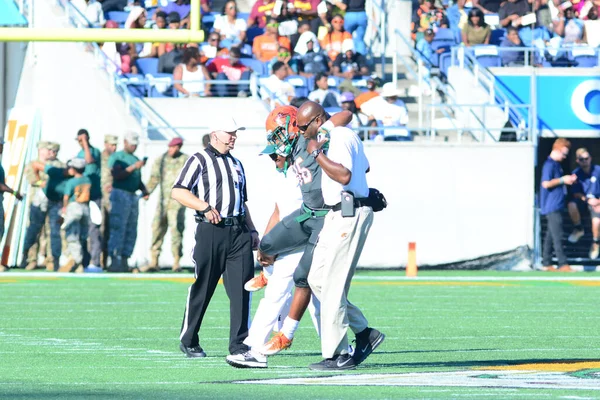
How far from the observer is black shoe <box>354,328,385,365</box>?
9734mm

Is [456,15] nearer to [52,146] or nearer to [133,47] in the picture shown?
[133,47]

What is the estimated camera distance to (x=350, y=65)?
24359 millimetres

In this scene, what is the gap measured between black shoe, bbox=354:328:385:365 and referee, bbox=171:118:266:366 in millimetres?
973

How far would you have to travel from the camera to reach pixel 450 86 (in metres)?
24.3

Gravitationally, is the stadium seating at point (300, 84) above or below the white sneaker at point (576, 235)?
above

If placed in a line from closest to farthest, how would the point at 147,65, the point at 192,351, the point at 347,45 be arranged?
the point at 192,351 < the point at 147,65 < the point at 347,45

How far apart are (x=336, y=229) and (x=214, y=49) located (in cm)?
1529

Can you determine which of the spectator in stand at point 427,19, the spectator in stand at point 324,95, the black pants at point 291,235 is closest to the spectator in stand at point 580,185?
the spectator in stand at point 324,95

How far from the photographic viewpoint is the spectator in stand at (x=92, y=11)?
79.5 feet

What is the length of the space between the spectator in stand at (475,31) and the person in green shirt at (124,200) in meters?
6.91

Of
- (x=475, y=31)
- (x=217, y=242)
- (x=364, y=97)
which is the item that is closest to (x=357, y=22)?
(x=475, y=31)

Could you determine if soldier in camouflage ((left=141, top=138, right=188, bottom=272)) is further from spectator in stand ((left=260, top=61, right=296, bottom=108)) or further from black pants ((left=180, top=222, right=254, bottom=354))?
black pants ((left=180, top=222, right=254, bottom=354))

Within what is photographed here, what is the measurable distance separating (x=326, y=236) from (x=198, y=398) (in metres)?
1.99

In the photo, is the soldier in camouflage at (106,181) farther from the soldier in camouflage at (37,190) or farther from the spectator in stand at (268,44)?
the spectator in stand at (268,44)
